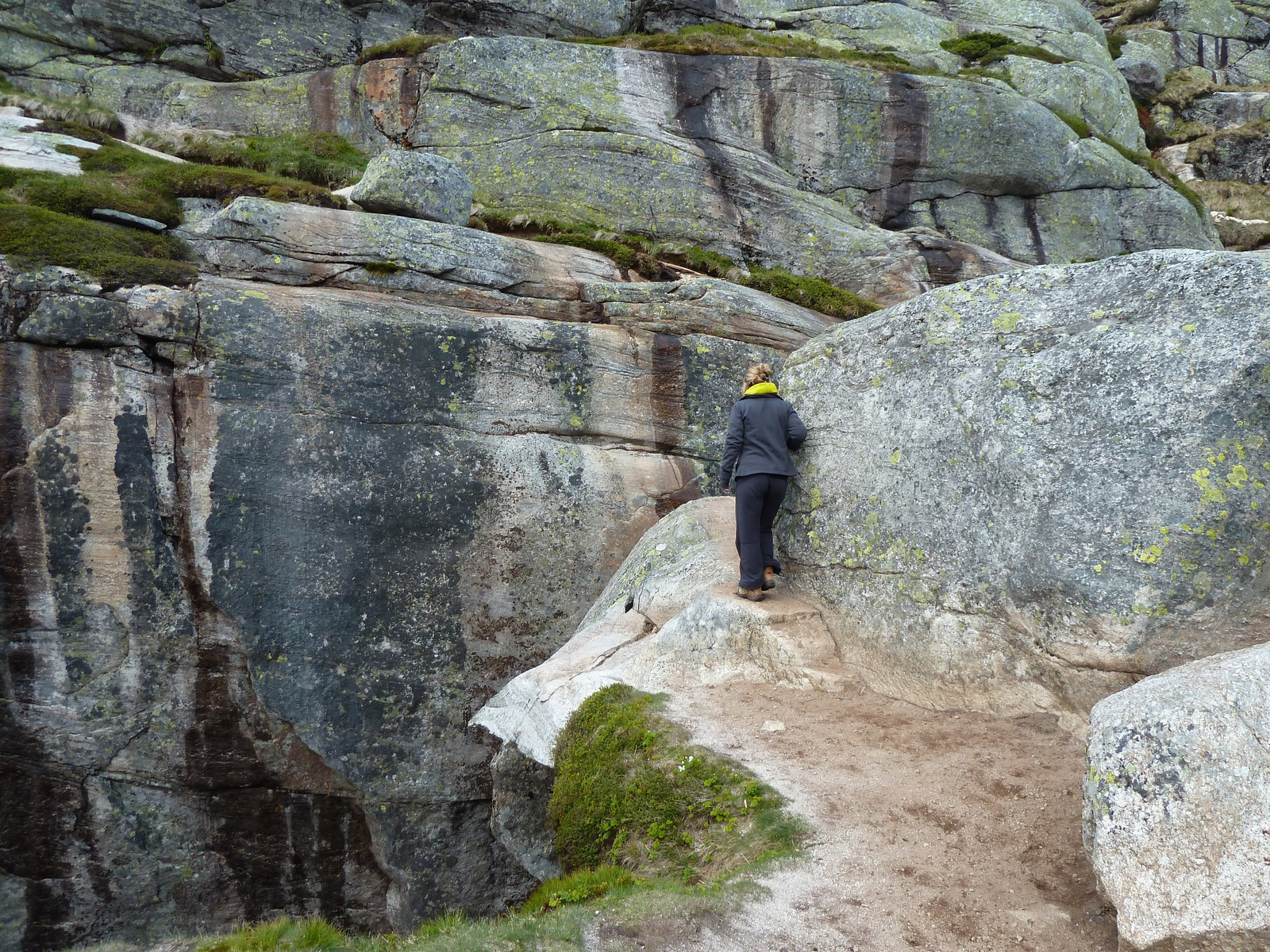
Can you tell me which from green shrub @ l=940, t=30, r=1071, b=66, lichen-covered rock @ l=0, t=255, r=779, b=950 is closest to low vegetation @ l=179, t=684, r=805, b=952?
lichen-covered rock @ l=0, t=255, r=779, b=950

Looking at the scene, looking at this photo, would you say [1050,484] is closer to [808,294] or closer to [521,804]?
[521,804]

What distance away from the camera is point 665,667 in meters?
10.7

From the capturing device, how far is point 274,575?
13.4 meters

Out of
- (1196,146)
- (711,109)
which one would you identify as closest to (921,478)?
(711,109)

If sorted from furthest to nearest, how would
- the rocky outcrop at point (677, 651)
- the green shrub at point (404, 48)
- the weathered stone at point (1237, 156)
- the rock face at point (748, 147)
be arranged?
the weathered stone at point (1237, 156) < the green shrub at point (404, 48) < the rock face at point (748, 147) < the rocky outcrop at point (677, 651)

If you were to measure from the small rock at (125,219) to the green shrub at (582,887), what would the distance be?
44.1 feet

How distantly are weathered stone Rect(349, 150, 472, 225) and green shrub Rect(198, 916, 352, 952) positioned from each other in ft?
44.0

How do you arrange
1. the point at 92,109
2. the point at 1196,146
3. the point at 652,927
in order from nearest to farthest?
the point at 652,927 → the point at 92,109 → the point at 1196,146

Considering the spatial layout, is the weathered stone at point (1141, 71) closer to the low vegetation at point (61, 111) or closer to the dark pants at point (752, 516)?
the dark pants at point (752, 516)

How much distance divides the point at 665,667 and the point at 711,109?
19166 mm

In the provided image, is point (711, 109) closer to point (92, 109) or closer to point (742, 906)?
point (92, 109)

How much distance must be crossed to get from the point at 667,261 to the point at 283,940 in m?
16.5

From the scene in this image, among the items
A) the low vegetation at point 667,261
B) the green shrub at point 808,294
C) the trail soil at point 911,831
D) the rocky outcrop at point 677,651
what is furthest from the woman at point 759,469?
the green shrub at point 808,294

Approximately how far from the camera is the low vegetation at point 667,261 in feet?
63.6
